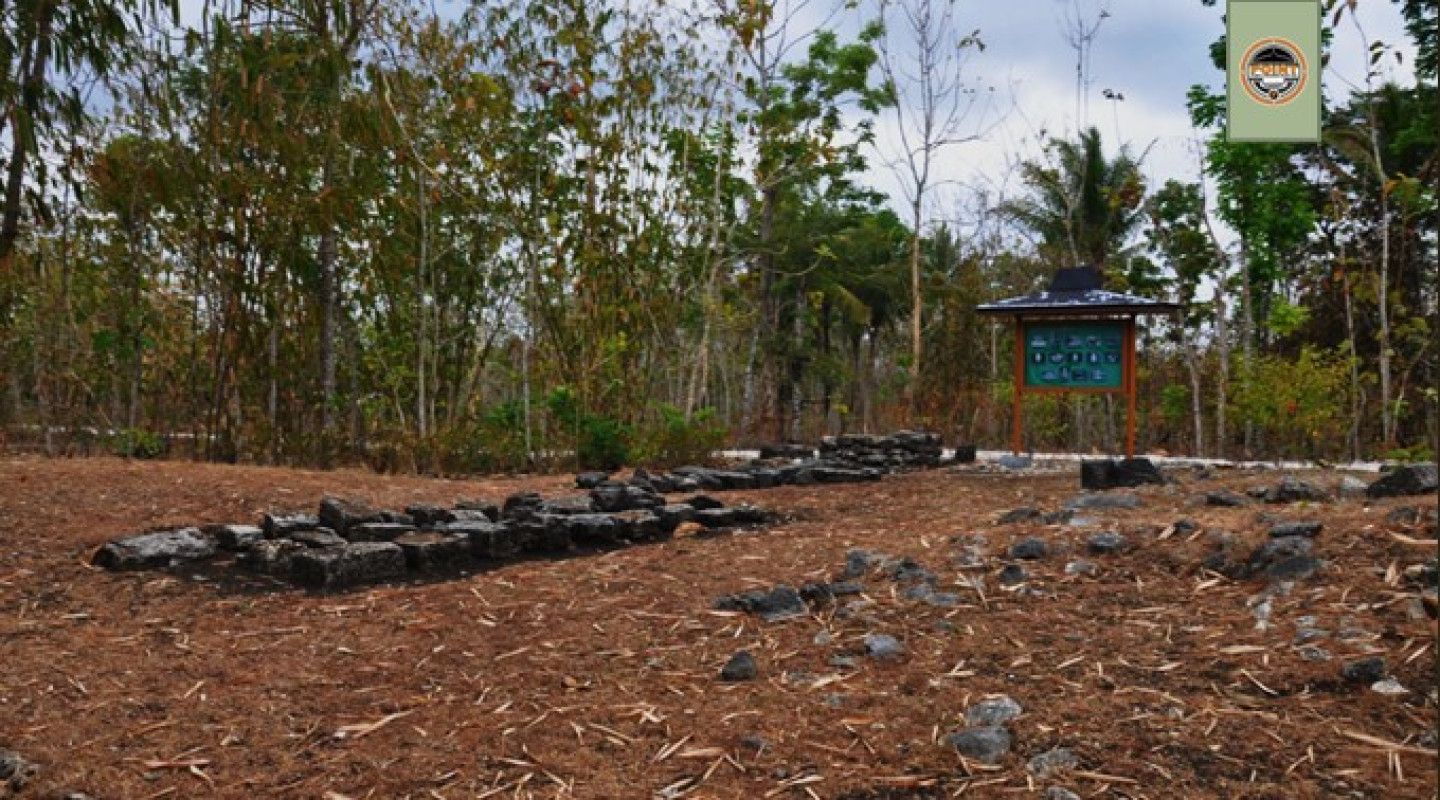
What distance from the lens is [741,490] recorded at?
24.1 feet

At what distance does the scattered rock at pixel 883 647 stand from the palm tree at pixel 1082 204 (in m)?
13.7

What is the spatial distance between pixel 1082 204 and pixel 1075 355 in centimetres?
815

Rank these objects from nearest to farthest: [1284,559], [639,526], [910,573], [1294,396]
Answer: [1284,559] → [910,573] → [639,526] → [1294,396]

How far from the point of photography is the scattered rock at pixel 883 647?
9.16 ft

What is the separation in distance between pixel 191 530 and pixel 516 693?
8.89 feet

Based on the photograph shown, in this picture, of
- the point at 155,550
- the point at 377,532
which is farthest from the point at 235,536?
the point at 377,532

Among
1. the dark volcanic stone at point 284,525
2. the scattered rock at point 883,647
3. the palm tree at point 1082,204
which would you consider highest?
the palm tree at point 1082,204

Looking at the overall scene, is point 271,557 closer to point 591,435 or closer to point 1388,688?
point 1388,688

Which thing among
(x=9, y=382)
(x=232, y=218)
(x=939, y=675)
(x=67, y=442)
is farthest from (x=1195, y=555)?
(x=9, y=382)

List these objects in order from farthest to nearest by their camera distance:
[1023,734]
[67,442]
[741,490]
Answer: [67,442] → [741,490] → [1023,734]

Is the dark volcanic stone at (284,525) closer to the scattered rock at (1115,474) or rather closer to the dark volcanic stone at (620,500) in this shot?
the dark volcanic stone at (620,500)

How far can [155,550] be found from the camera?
4.39m

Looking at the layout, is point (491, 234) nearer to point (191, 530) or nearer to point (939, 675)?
point (191, 530)

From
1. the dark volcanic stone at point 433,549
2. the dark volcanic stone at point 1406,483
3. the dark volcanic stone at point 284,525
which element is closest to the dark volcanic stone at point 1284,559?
the dark volcanic stone at point 1406,483
